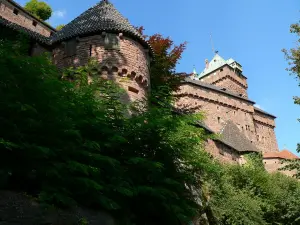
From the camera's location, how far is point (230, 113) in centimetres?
5081

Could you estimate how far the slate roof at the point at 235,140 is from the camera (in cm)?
3341

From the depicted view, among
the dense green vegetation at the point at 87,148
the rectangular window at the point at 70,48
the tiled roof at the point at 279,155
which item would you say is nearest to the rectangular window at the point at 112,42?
the rectangular window at the point at 70,48

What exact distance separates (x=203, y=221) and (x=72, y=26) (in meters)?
9.82

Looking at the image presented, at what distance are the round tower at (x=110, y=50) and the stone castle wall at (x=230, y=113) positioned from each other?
3167 cm

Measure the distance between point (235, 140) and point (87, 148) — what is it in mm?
30294

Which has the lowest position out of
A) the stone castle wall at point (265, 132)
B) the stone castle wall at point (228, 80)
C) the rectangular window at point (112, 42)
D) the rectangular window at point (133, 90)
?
the rectangular window at point (133, 90)

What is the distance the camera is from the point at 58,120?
6879 millimetres

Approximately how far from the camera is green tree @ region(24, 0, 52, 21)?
41.5 metres

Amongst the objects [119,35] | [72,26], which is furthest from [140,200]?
[72,26]

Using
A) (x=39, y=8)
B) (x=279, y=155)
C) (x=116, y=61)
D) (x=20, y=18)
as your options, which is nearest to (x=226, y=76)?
(x=279, y=155)

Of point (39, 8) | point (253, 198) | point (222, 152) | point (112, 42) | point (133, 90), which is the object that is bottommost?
point (253, 198)

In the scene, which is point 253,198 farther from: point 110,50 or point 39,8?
point 39,8

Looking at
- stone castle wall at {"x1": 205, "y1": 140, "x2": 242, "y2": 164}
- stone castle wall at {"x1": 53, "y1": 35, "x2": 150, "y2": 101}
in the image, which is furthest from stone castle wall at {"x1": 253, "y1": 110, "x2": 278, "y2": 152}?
stone castle wall at {"x1": 53, "y1": 35, "x2": 150, "y2": 101}

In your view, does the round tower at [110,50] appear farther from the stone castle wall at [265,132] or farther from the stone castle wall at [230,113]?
the stone castle wall at [265,132]
